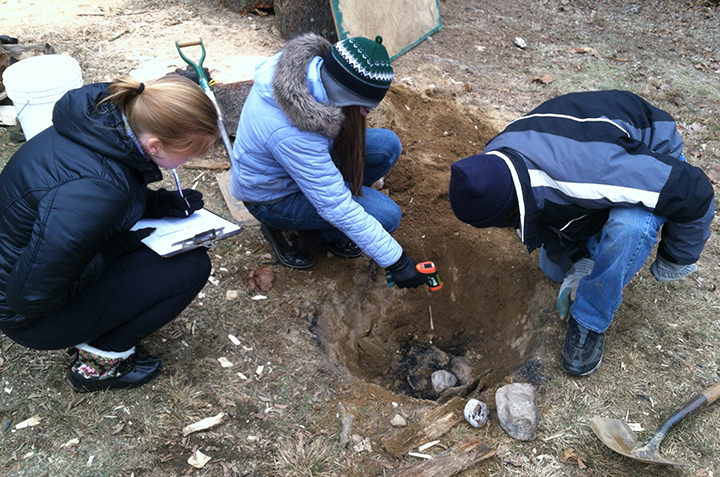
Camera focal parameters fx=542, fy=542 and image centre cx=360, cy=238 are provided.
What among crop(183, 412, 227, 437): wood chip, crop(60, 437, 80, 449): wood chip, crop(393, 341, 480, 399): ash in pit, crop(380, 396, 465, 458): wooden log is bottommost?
crop(393, 341, 480, 399): ash in pit

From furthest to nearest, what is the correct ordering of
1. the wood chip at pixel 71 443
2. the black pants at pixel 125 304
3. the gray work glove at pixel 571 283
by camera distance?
the gray work glove at pixel 571 283, the wood chip at pixel 71 443, the black pants at pixel 125 304

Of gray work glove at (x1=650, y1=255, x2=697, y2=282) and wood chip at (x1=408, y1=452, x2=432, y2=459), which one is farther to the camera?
gray work glove at (x1=650, y1=255, x2=697, y2=282)

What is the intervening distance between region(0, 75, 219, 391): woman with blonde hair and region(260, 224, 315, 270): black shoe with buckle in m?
0.98

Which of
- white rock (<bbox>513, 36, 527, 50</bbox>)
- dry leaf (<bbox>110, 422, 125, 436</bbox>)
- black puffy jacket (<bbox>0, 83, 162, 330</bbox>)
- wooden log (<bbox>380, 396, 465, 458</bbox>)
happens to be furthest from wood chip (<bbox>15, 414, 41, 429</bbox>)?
white rock (<bbox>513, 36, 527, 50</bbox>)

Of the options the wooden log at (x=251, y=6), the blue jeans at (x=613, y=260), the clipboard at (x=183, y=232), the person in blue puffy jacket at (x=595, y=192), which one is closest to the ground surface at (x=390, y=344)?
the blue jeans at (x=613, y=260)

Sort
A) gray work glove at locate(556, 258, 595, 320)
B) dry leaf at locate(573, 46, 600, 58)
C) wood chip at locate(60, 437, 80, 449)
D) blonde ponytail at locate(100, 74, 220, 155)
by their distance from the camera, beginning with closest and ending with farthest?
blonde ponytail at locate(100, 74, 220, 155) < wood chip at locate(60, 437, 80, 449) < gray work glove at locate(556, 258, 595, 320) < dry leaf at locate(573, 46, 600, 58)

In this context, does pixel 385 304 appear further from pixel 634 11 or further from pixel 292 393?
pixel 634 11

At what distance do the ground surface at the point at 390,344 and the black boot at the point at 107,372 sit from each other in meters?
0.06

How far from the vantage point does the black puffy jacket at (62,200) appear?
1921mm

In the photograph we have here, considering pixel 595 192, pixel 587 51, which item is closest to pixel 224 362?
pixel 595 192

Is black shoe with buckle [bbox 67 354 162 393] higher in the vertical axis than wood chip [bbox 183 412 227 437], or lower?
higher

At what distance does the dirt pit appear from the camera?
331 cm

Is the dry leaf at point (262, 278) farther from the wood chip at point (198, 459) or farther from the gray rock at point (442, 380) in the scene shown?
the gray rock at point (442, 380)

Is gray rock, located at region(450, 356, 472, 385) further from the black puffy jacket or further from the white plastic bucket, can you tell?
the white plastic bucket
